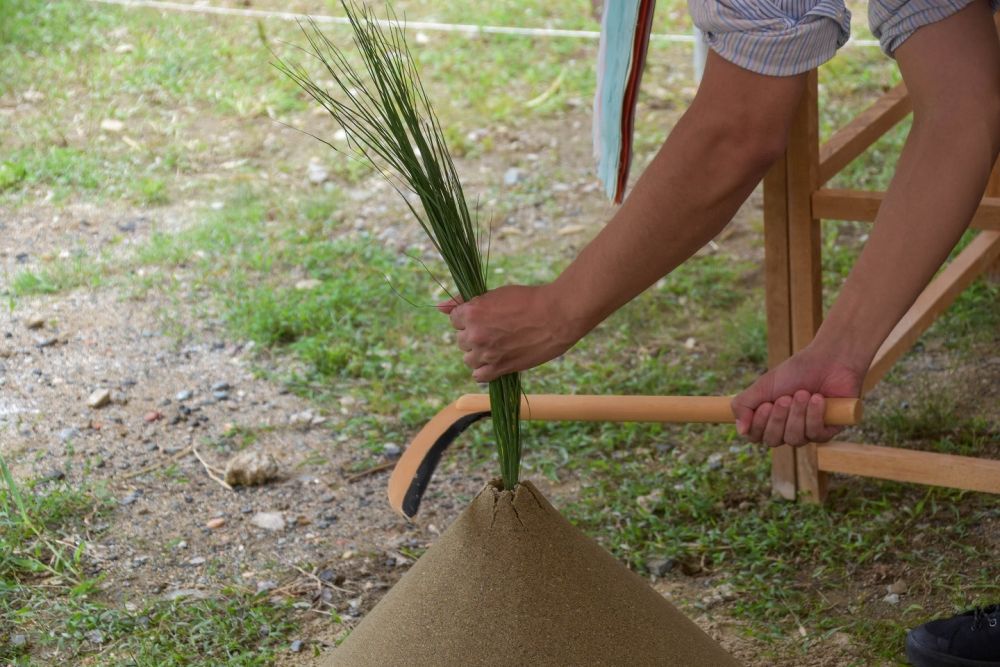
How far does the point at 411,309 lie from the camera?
3.57 meters

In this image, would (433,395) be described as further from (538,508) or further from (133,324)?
(538,508)

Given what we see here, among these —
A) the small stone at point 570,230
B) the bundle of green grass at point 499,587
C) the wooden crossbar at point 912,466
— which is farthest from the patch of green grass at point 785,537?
the small stone at point 570,230

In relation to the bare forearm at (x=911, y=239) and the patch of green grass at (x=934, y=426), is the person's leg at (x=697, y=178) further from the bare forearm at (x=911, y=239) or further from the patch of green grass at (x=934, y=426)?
the patch of green grass at (x=934, y=426)

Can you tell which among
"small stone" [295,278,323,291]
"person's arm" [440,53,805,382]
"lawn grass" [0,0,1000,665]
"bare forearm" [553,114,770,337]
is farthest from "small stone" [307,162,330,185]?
"bare forearm" [553,114,770,337]

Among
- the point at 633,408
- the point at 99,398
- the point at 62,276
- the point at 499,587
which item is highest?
the point at 633,408

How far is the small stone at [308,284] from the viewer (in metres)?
3.65

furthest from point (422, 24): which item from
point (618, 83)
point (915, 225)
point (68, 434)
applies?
point (915, 225)

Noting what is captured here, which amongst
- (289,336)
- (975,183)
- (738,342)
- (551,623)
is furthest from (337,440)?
(975,183)

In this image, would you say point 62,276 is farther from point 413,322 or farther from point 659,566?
point 659,566

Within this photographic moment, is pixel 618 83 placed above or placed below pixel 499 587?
above

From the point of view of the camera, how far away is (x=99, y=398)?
3051mm

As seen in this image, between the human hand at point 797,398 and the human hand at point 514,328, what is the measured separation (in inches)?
10.7

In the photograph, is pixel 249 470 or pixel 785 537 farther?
pixel 249 470

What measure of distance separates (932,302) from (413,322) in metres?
1.48
